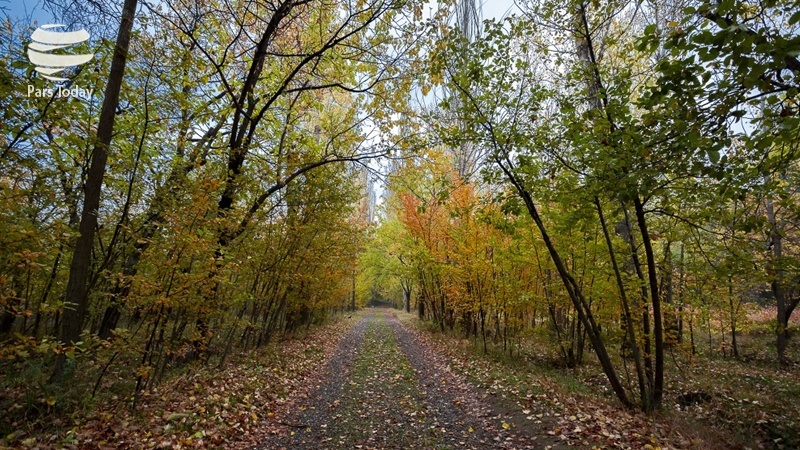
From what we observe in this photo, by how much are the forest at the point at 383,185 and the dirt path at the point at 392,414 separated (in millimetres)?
87

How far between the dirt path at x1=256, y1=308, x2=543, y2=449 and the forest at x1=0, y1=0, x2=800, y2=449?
0.09 meters

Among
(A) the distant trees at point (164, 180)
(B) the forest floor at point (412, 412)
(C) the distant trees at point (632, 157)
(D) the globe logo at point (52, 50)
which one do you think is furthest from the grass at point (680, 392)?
(D) the globe logo at point (52, 50)

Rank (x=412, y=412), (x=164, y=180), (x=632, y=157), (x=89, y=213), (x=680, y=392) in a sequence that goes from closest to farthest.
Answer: (x=632, y=157)
(x=89, y=213)
(x=164, y=180)
(x=412, y=412)
(x=680, y=392)

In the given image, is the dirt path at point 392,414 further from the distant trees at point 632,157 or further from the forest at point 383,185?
the distant trees at point 632,157

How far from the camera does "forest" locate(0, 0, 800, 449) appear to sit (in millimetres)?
3621

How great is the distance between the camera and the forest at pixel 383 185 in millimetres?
3621

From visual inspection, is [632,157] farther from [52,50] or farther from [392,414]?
[52,50]

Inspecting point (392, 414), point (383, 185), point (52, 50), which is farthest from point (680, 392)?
point (52, 50)

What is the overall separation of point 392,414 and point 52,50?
24.4 feet

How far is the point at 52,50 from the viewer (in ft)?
15.9

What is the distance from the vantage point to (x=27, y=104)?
397 centimetres

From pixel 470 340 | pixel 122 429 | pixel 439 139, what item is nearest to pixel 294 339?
pixel 470 340

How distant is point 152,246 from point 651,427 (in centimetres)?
739

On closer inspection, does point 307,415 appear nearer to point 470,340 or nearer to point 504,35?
point 504,35
